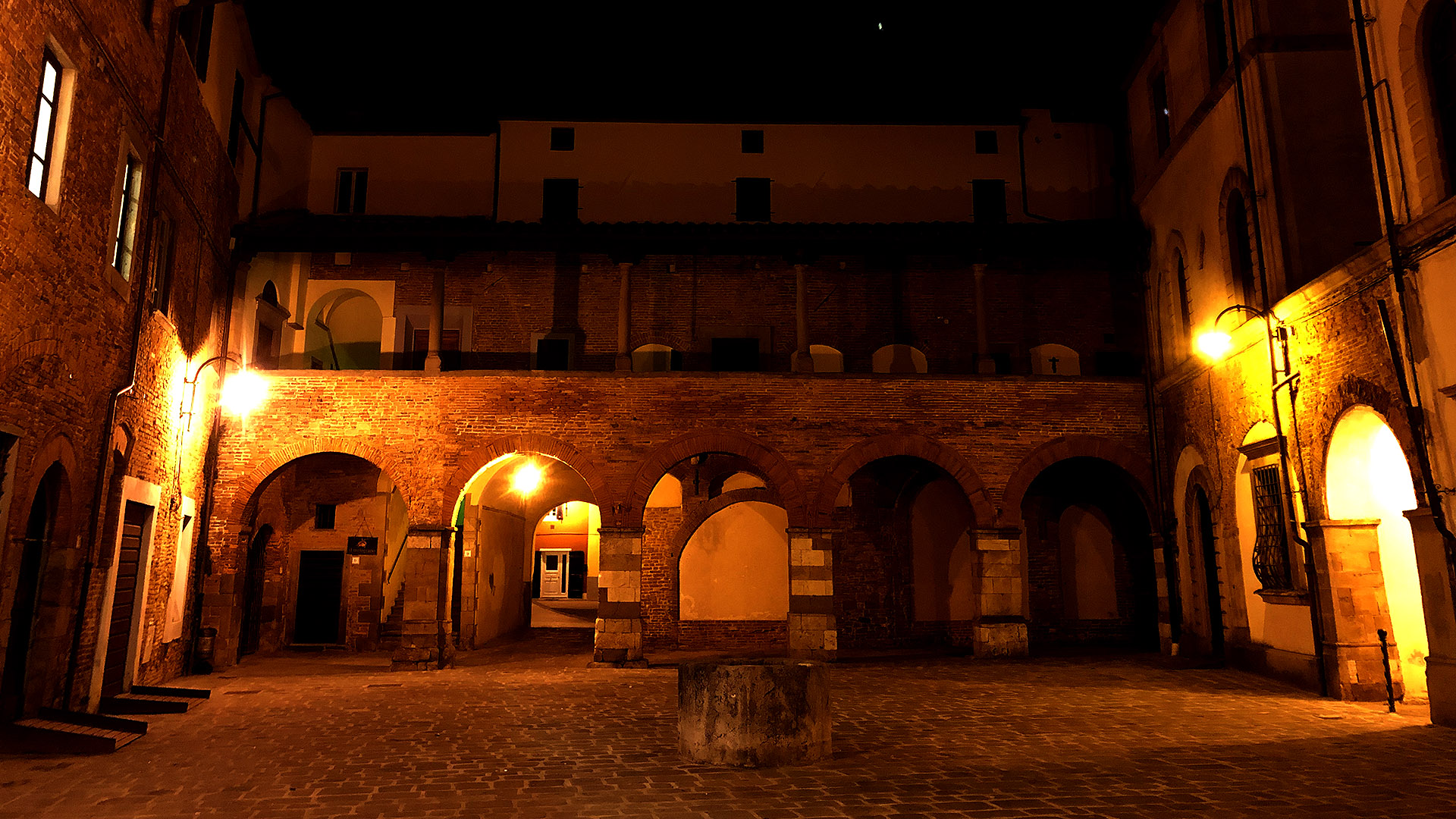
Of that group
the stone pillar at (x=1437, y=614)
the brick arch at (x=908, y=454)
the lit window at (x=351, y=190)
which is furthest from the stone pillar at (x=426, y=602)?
the stone pillar at (x=1437, y=614)

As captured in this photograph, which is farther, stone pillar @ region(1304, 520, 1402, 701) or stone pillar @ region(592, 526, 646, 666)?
stone pillar @ region(592, 526, 646, 666)

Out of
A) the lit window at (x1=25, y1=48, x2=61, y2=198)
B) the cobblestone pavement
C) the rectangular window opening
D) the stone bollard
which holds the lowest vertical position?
the cobblestone pavement

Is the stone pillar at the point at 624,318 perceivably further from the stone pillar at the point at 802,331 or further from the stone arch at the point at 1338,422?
the stone arch at the point at 1338,422

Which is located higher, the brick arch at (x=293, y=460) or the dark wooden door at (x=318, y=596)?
the brick arch at (x=293, y=460)

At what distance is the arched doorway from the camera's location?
9.19 m

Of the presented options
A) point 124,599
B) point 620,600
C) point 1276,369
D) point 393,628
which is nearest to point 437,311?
point 620,600

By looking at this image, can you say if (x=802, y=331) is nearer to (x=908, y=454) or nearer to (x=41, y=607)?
(x=908, y=454)

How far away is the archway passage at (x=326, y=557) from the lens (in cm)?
1819

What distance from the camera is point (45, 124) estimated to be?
8.49m

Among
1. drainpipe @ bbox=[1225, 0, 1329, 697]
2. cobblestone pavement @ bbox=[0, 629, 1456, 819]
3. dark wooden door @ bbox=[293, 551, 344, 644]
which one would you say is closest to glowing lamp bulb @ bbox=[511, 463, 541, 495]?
dark wooden door @ bbox=[293, 551, 344, 644]

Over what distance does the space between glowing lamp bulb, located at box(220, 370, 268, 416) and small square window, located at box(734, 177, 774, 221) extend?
996 cm

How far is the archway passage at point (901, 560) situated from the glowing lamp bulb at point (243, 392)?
10.9 metres

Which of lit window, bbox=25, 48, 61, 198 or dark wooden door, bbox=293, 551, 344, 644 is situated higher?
lit window, bbox=25, 48, 61, 198

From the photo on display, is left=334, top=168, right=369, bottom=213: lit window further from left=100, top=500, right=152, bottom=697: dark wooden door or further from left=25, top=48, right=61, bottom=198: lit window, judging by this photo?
left=25, top=48, right=61, bottom=198: lit window
